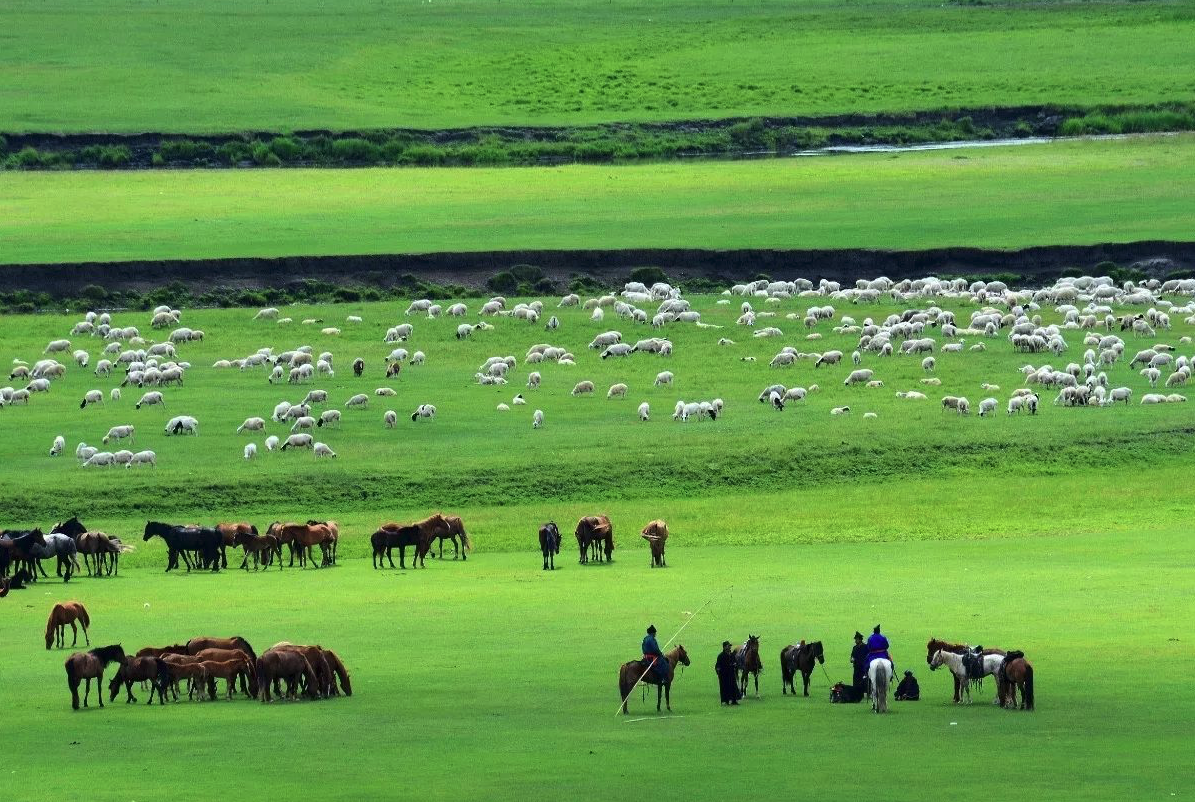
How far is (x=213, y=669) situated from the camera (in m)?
21.9

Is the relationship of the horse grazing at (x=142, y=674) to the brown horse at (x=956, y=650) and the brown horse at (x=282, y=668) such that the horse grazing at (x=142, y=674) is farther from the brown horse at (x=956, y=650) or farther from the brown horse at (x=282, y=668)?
the brown horse at (x=956, y=650)

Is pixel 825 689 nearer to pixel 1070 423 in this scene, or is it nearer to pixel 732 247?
pixel 1070 423

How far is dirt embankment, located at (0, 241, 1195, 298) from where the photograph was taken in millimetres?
64688

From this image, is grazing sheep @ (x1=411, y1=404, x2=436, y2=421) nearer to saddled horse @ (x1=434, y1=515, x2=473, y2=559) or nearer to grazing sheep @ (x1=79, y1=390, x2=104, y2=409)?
grazing sheep @ (x1=79, y1=390, x2=104, y2=409)

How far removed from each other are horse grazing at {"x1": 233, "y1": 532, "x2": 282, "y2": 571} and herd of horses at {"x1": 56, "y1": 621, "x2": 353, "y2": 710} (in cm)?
972

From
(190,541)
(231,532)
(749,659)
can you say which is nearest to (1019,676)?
(749,659)

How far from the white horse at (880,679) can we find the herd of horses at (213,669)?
5420 mm

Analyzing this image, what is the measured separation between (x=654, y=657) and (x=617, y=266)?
47176 millimetres

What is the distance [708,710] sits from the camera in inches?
835

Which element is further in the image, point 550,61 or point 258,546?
point 550,61

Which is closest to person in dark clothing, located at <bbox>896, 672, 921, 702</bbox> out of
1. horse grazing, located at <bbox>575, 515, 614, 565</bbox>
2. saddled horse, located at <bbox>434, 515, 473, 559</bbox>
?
horse grazing, located at <bbox>575, 515, 614, 565</bbox>

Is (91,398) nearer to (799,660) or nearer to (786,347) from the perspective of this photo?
(786,347)

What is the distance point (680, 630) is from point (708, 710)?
294cm

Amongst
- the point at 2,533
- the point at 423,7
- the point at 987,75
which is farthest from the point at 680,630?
the point at 423,7
